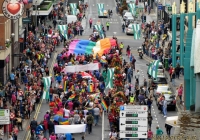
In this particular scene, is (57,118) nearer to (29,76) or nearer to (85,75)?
(85,75)

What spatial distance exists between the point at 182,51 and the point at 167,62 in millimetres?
20199

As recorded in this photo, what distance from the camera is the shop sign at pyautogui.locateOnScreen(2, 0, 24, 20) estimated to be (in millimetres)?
73438

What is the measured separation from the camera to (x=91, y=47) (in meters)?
91.1

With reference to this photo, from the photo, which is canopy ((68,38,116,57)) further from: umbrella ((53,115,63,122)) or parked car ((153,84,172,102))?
umbrella ((53,115,63,122))

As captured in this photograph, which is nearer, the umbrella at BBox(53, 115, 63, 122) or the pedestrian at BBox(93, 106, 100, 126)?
the umbrella at BBox(53, 115, 63, 122)

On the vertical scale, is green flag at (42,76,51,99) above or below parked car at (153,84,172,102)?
above

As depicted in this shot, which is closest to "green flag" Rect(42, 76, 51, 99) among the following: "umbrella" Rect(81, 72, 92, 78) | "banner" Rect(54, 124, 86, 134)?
"umbrella" Rect(81, 72, 92, 78)

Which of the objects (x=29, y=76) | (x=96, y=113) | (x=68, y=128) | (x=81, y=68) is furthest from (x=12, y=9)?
(x=68, y=128)

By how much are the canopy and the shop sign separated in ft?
50.2

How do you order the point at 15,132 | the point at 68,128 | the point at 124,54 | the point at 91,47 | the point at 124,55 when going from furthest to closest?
the point at 124,54 → the point at 124,55 → the point at 91,47 → the point at 15,132 → the point at 68,128

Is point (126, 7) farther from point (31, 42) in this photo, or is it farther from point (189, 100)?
point (189, 100)

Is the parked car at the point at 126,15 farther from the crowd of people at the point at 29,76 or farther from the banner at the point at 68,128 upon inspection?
the banner at the point at 68,128

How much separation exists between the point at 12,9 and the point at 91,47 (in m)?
18.1

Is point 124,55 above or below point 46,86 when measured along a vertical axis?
below
